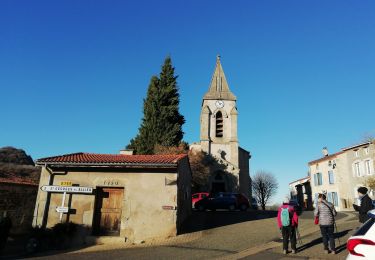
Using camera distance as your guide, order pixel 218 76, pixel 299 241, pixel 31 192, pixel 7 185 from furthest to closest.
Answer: pixel 218 76
pixel 31 192
pixel 7 185
pixel 299 241

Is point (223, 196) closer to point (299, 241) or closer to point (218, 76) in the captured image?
point (299, 241)

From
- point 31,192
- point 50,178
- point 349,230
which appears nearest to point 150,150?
point 31,192

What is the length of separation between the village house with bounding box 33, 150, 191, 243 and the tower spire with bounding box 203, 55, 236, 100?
113ft

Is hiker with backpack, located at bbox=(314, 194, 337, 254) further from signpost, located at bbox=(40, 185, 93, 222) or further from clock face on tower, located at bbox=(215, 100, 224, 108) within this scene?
clock face on tower, located at bbox=(215, 100, 224, 108)

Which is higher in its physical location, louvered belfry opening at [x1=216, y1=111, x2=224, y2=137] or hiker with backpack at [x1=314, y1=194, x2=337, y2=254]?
louvered belfry opening at [x1=216, y1=111, x2=224, y2=137]

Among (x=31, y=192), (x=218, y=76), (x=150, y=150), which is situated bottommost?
(x=31, y=192)

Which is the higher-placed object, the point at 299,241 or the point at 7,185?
the point at 7,185

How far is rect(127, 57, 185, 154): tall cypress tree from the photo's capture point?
36594 millimetres

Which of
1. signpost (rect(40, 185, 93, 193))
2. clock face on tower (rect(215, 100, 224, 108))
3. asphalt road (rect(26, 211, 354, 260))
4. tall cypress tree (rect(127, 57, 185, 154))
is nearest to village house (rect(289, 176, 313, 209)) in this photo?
clock face on tower (rect(215, 100, 224, 108))

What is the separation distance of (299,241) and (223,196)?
13.1m

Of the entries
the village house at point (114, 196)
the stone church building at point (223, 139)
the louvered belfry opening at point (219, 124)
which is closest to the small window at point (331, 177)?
the stone church building at point (223, 139)

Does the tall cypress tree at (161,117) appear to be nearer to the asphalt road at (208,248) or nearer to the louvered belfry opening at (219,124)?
the louvered belfry opening at (219,124)

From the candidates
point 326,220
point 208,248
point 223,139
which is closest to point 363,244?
point 326,220

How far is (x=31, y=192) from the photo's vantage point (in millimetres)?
16750
